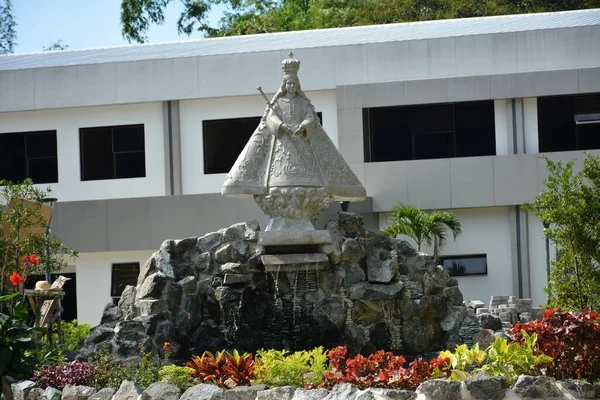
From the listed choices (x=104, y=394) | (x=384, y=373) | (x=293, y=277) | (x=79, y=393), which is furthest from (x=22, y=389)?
(x=384, y=373)

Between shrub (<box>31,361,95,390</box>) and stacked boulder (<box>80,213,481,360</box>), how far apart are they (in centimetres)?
208

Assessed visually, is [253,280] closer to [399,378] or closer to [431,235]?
[399,378]

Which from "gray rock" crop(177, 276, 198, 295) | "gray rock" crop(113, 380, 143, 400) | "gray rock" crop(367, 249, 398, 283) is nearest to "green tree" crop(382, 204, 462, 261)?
Result: "gray rock" crop(367, 249, 398, 283)

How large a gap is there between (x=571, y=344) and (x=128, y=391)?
5.61 metres

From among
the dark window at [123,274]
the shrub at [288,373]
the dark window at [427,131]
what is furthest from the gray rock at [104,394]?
the dark window at [427,131]

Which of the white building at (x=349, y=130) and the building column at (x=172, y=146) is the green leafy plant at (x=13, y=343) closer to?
the white building at (x=349, y=130)

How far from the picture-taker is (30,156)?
3416 cm

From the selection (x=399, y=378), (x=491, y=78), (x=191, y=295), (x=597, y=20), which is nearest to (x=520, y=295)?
(x=491, y=78)

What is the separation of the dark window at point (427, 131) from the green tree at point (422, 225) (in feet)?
8.87

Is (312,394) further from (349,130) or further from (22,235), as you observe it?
(349,130)

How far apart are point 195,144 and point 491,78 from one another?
7932 millimetres

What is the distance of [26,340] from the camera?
48.4 ft

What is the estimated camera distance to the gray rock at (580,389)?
47.9 feet

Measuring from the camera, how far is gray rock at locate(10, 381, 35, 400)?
55.7 feet
